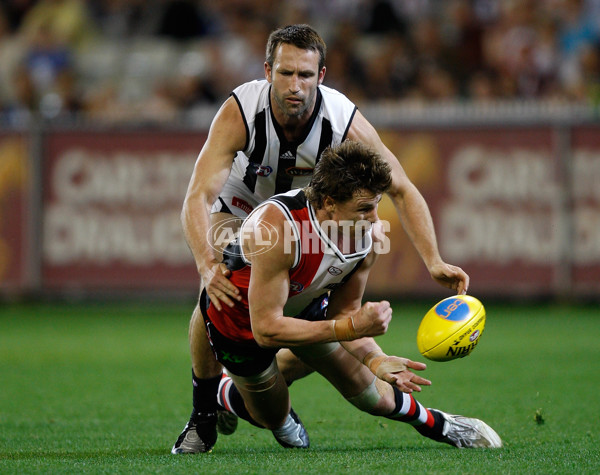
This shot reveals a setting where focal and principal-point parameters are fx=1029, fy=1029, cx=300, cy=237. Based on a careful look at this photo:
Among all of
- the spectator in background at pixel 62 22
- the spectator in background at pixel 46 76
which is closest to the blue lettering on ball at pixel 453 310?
the spectator in background at pixel 46 76

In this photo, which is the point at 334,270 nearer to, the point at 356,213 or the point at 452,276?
the point at 356,213

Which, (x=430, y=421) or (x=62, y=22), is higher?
(x=62, y=22)

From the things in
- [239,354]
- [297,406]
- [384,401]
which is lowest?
[297,406]

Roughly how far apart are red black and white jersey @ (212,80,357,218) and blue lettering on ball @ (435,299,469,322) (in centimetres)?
120

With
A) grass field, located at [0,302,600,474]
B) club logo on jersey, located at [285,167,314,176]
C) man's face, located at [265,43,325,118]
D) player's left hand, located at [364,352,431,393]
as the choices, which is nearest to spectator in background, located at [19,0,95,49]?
grass field, located at [0,302,600,474]

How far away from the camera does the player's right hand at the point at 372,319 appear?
15.1 feet

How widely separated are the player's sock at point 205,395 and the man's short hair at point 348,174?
56.4 inches

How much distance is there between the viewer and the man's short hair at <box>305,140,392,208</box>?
482cm

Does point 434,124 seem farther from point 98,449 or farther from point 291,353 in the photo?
point 98,449

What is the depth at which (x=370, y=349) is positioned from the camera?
5219 millimetres

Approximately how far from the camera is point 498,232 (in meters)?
12.7

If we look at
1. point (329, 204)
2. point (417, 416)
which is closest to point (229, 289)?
point (329, 204)

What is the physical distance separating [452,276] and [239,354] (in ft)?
3.91

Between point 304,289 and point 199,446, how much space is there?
3.69 ft
